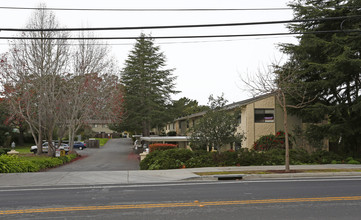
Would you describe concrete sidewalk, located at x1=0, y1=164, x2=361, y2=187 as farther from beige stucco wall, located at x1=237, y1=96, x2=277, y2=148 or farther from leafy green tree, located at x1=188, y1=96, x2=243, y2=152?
beige stucco wall, located at x1=237, y1=96, x2=277, y2=148

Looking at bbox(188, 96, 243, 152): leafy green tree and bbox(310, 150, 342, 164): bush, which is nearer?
bbox(188, 96, 243, 152): leafy green tree

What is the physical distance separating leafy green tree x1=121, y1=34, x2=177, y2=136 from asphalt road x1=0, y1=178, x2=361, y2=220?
3110 centimetres

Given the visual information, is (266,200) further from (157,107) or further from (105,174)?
(157,107)

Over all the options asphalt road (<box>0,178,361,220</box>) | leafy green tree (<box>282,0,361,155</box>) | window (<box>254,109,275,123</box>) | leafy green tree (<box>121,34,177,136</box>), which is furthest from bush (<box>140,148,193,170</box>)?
leafy green tree (<box>121,34,177,136</box>)

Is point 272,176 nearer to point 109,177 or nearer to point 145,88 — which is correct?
point 109,177

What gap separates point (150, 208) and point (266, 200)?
3.24 metres

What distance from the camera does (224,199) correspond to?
9.14 meters

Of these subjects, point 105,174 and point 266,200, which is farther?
point 105,174

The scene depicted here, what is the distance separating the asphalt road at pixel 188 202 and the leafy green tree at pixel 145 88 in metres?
31.1

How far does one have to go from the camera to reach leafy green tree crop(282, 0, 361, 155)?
67.8 ft

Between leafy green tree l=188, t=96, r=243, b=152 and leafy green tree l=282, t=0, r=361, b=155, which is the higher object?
leafy green tree l=282, t=0, r=361, b=155

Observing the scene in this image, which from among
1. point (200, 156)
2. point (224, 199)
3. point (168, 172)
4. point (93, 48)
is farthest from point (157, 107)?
point (224, 199)

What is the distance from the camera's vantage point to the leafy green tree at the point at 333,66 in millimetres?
20672

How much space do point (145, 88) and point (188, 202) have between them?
1390 inches
